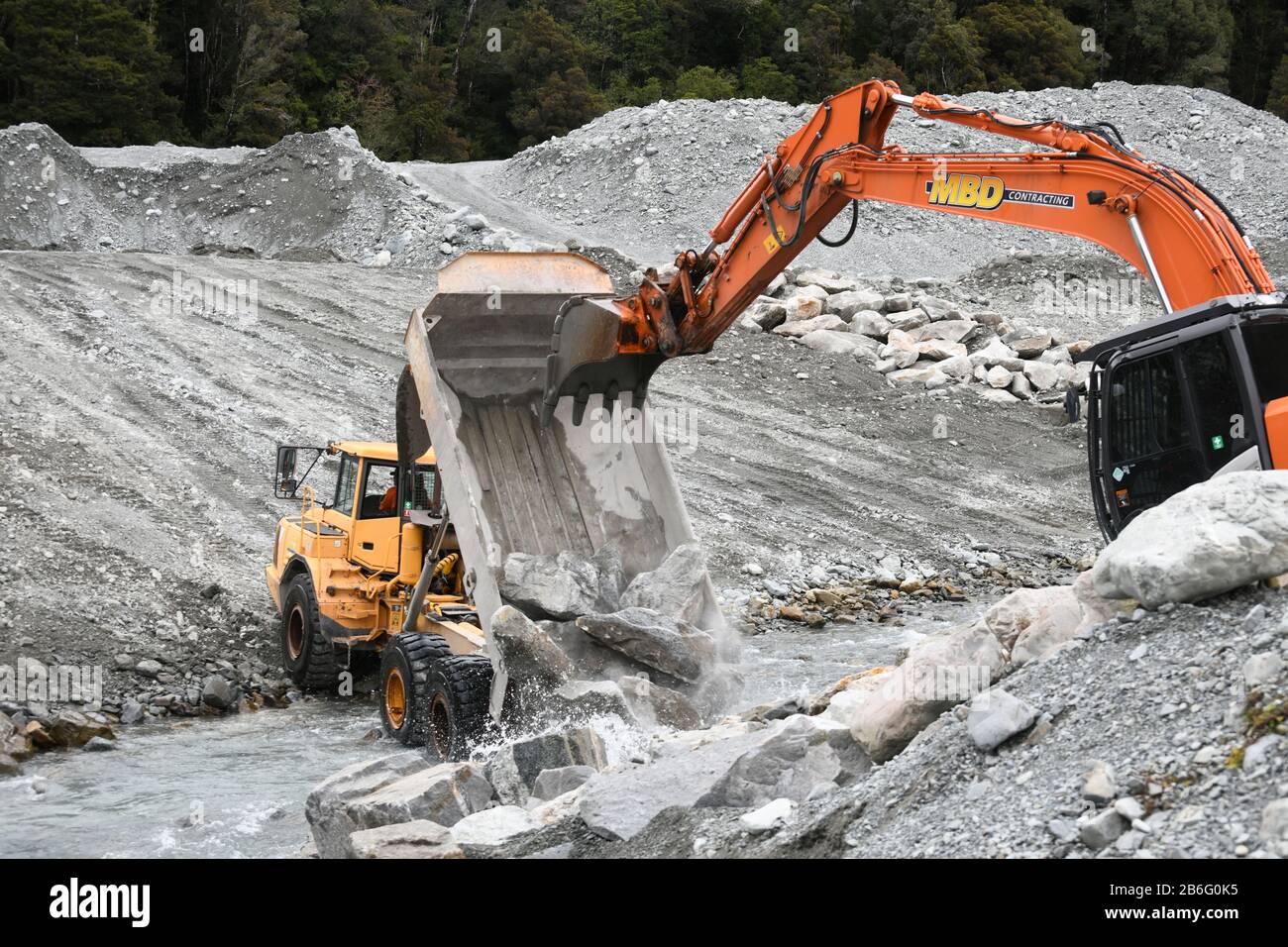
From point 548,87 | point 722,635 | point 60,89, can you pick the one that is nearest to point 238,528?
point 722,635

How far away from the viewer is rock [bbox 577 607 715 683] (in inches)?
290

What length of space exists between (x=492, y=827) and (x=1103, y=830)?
2.29 metres

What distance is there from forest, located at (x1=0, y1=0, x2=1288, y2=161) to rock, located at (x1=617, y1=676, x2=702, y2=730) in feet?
94.0

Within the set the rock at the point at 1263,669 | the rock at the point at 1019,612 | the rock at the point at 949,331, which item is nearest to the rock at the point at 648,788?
the rock at the point at 1019,612

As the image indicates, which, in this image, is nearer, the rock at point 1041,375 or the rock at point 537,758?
the rock at point 537,758

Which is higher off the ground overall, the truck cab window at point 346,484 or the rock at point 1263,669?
the rock at point 1263,669

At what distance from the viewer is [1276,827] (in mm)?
3535

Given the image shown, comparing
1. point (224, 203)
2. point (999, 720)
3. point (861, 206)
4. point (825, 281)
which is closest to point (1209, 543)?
point (999, 720)

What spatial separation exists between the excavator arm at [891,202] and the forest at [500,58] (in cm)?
2697

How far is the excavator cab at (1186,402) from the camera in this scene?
19.9 ft

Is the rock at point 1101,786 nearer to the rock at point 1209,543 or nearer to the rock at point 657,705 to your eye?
the rock at point 1209,543

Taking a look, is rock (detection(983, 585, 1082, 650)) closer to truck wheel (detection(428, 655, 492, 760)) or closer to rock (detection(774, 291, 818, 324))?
truck wheel (detection(428, 655, 492, 760))

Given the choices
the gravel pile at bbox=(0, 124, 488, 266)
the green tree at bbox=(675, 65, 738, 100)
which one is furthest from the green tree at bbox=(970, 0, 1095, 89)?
the gravel pile at bbox=(0, 124, 488, 266)

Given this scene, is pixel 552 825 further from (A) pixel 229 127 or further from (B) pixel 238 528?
(A) pixel 229 127
